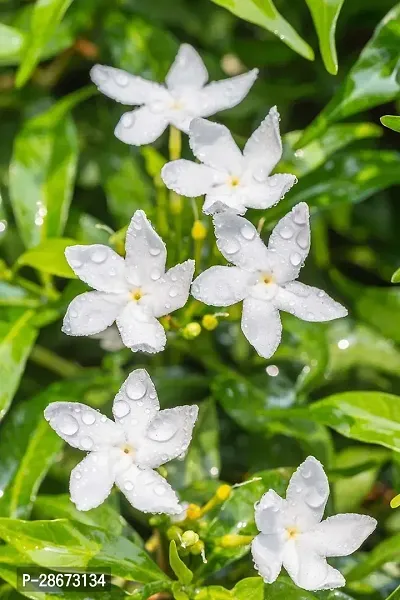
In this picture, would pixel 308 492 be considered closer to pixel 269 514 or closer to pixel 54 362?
pixel 269 514

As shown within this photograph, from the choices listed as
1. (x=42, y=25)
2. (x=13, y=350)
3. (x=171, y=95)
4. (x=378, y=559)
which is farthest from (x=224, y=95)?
(x=378, y=559)

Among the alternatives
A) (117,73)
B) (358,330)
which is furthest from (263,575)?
(117,73)

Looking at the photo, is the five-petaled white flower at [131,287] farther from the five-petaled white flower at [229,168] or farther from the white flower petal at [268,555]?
the white flower petal at [268,555]

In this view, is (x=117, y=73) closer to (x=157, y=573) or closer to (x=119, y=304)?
(x=119, y=304)

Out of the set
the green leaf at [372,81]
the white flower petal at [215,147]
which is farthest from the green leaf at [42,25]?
the green leaf at [372,81]

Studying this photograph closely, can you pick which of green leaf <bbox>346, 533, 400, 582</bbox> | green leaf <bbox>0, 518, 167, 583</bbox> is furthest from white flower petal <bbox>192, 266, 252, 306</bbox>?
green leaf <bbox>346, 533, 400, 582</bbox>

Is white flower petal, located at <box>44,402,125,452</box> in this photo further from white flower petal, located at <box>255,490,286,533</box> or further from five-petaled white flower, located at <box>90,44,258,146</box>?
five-petaled white flower, located at <box>90,44,258,146</box>
